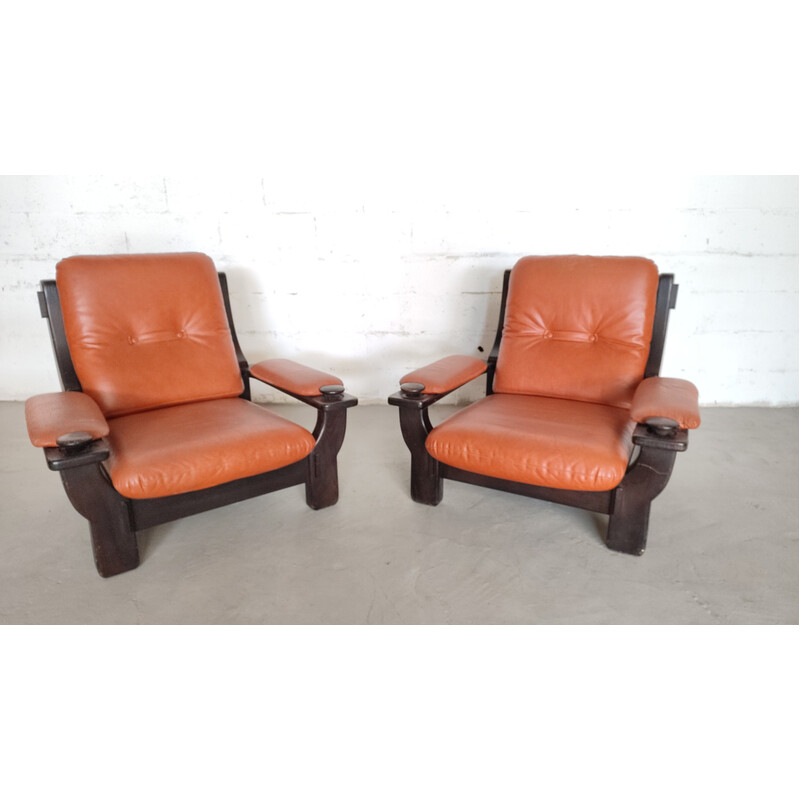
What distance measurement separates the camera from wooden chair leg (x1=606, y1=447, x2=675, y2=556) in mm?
1942

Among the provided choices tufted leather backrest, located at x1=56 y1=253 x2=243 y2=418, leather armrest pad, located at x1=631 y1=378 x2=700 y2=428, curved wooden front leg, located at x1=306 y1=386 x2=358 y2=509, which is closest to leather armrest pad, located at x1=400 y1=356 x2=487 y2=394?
curved wooden front leg, located at x1=306 y1=386 x2=358 y2=509

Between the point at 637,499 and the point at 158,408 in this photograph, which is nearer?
the point at 637,499

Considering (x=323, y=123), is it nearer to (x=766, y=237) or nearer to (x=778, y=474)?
(x=766, y=237)

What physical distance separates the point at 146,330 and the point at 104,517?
2.95ft

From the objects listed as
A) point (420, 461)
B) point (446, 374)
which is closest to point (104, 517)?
point (420, 461)

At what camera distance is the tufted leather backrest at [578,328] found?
247 centimetres

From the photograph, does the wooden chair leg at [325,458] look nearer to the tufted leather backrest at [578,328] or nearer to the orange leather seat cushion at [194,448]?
the orange leather seat cushion at [194,448]

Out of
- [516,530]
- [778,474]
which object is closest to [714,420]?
[778,474]

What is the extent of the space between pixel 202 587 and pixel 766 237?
357 cm

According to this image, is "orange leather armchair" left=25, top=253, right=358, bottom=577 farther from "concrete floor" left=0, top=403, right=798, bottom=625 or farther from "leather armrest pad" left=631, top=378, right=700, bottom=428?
"leather armrest pad" left=631, top=378, right=700, bottom=428

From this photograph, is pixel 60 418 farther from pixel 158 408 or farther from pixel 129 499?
pixel 158 408

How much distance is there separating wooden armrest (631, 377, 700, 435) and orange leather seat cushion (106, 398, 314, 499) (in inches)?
49.0

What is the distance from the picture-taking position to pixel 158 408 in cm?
246

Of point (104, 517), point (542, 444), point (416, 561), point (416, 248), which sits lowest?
point (416, 561)
